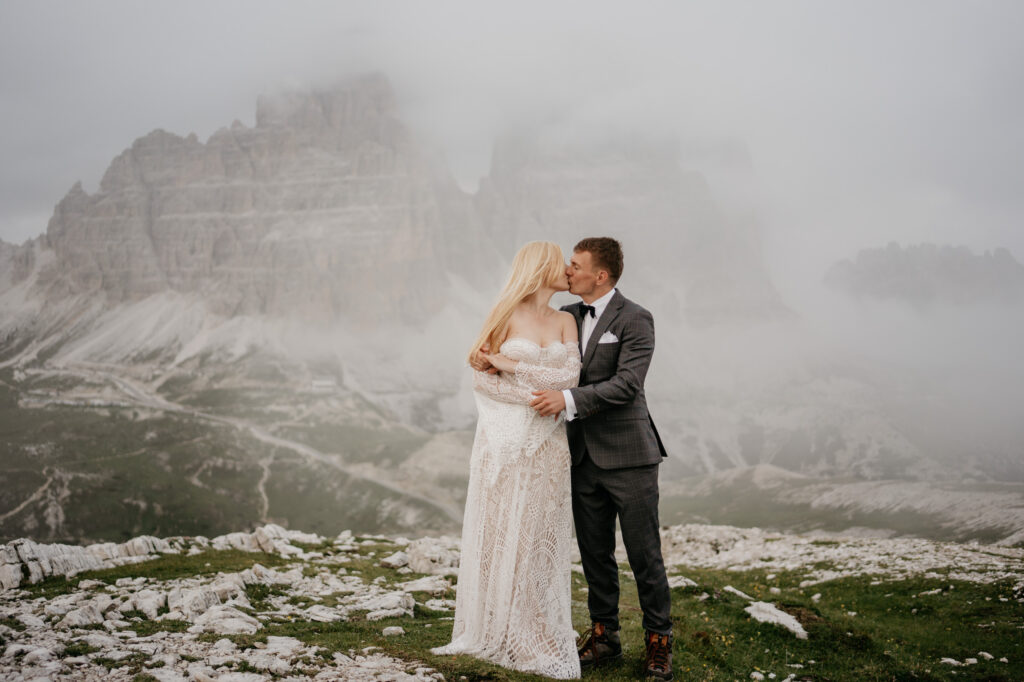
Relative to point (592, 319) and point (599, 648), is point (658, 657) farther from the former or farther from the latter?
point (592, 319)

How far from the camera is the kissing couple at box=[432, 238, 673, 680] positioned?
9.32 meters

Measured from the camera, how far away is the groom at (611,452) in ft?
30.2

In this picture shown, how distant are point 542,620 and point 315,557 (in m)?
16.0

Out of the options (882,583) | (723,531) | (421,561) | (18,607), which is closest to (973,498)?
(723,531)

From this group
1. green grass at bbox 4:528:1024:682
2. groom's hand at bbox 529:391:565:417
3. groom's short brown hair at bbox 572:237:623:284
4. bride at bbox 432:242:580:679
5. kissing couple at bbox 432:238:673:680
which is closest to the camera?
groom's hand at bbox 529:391:565:417

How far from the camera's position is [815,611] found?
1529 cm

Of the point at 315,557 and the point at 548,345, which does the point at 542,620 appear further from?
the point at 315,557

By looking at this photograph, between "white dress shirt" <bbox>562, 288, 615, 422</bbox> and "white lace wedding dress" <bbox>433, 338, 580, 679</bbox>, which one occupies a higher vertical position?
"white dress shirt" <bbox>562, 288, 615, 422</bbox>

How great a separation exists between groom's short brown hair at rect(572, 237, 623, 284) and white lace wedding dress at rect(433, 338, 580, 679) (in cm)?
130

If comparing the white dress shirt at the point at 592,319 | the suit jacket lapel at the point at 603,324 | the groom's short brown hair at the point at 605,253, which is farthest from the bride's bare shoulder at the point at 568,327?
the groom's short brown hair at the point at 605,253

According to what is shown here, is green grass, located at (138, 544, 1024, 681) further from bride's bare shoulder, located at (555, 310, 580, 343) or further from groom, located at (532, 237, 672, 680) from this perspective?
bride's bare shoulder, located at (555, 310, 580, 343)

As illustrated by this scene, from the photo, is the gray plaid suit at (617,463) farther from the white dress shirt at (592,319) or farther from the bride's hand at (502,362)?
the bride's hand at (502,362)

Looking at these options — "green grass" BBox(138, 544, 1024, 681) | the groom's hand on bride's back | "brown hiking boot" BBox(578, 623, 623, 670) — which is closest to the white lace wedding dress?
the groom's hand on bride's back

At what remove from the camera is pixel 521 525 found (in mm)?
9484
